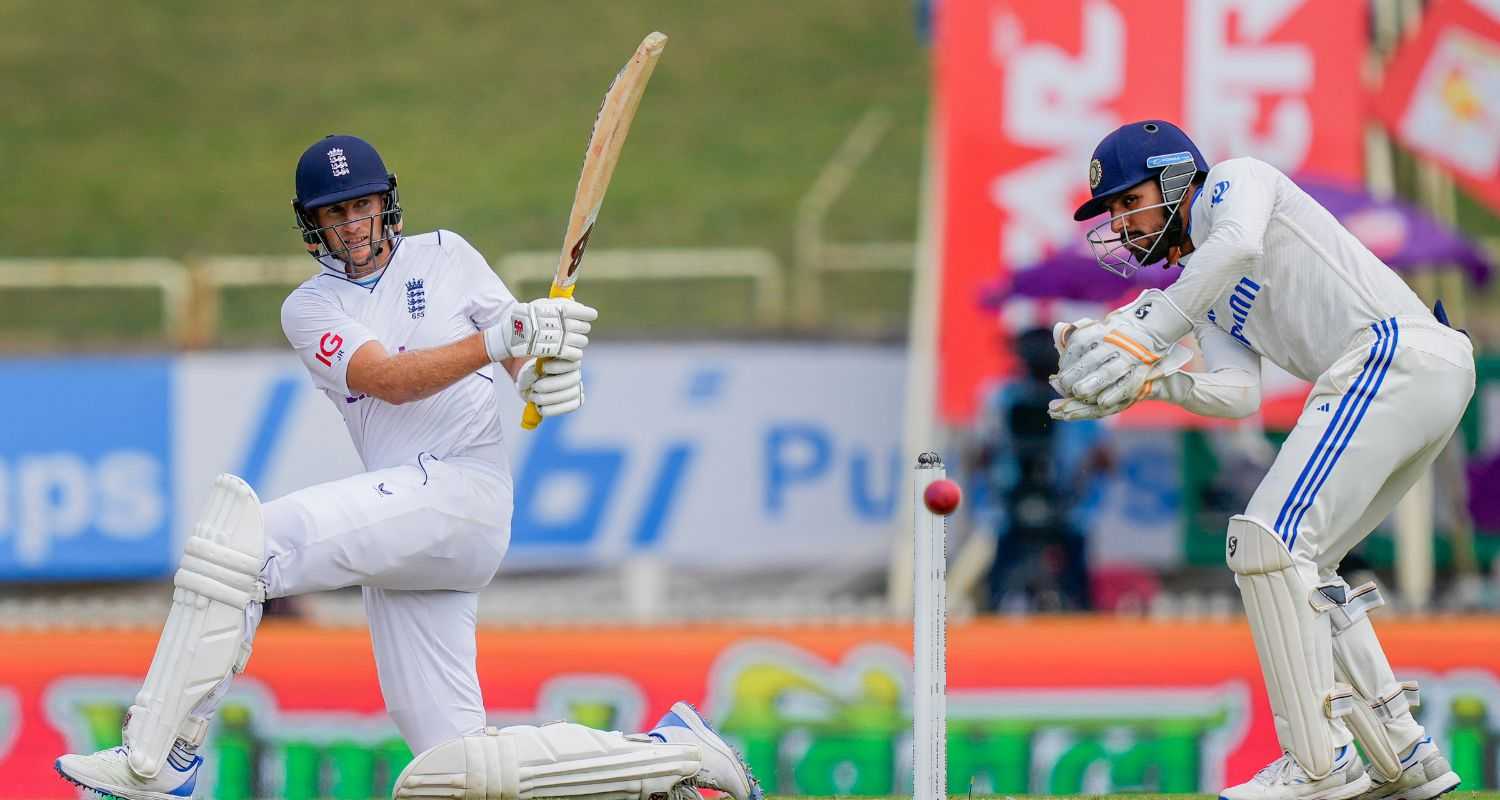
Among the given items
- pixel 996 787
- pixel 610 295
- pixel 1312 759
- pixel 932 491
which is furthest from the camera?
pixel 610 295

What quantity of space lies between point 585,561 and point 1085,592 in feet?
7.78

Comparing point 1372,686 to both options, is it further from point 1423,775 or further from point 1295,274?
point 1295,274

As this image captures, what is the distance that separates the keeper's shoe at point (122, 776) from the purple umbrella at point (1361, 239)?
17.6 feet

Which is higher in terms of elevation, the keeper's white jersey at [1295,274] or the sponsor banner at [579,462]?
the sponsor banner at [579,462]

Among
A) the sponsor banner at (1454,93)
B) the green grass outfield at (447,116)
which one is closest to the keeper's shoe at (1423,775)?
the sponsor banner at (1454,93)

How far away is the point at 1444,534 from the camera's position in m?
11.1

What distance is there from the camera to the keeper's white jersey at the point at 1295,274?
4992mm

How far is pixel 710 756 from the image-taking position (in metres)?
5.06

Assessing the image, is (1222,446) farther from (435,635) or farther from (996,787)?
(435,635)

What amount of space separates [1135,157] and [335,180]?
1.83 metres

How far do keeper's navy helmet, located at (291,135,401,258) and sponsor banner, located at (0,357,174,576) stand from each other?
5.60 metres

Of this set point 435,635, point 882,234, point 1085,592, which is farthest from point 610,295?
point 435,635

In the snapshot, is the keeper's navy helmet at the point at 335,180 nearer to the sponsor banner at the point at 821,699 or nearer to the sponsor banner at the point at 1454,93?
the sponsor banner at the point at 821,699

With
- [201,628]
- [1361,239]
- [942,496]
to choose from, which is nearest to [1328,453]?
[942,496]
